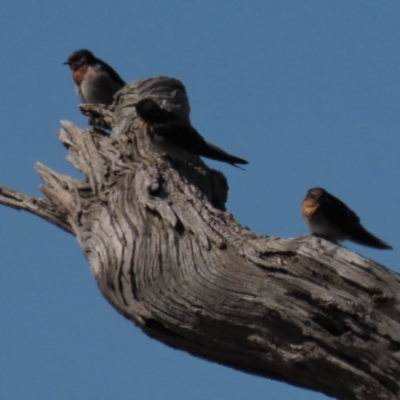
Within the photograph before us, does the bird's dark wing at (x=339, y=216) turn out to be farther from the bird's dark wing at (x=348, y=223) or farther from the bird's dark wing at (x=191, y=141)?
the bird's dark wing at (x=191, y=141)

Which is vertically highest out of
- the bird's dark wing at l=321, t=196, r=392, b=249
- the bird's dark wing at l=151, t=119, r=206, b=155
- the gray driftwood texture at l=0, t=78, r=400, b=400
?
the bird's dark wing at l=151, t=119, r=206, b=155

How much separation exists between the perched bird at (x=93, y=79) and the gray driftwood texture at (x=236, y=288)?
494cm

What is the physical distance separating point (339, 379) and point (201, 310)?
2.90 feet

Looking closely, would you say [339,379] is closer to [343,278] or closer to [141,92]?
[343,278]

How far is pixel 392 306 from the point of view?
5699 millimetres

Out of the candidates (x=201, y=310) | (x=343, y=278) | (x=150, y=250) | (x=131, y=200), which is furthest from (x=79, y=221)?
(x=343, y=278)

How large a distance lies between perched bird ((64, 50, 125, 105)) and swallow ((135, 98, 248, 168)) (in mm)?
A: 3013

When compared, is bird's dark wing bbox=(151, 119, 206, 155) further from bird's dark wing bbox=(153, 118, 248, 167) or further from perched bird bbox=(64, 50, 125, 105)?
perched bird bbox=(64, 50, 125, 105)

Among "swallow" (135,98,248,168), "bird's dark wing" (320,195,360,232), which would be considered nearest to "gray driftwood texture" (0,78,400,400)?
"swallow" (135,98,248,168)

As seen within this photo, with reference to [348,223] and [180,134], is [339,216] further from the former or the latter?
[180,134]

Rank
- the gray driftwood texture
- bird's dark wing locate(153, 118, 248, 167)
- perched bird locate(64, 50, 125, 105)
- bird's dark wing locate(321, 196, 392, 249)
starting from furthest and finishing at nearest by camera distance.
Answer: perched bird locate(64, 50, 125, 105), bird's dark wing locate(153, 118, 248, 167), bird's dark wing locate(321, 196, 392, 249), the gray driftwood texture

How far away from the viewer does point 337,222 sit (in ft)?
26.4

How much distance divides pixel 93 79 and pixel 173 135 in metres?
3.93

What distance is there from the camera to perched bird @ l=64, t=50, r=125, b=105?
1245 centimetres
